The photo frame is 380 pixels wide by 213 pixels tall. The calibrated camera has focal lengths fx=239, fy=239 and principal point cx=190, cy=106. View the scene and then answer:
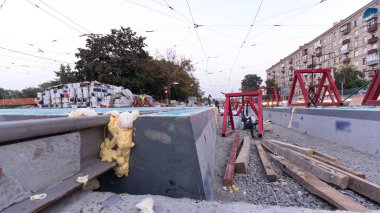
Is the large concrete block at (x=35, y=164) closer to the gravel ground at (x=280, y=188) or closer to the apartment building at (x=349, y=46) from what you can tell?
the gravel ground at (x=280, y=188)

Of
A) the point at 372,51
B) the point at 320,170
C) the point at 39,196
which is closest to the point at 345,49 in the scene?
the point at 372,51

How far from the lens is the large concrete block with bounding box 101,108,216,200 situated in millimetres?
1906

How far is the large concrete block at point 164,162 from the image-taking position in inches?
75.0

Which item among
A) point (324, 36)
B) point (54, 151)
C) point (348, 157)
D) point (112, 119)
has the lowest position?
point (348, 157)

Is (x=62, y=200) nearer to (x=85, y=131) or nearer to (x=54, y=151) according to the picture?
(x=54, y=151)

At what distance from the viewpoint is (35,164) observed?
1.44m

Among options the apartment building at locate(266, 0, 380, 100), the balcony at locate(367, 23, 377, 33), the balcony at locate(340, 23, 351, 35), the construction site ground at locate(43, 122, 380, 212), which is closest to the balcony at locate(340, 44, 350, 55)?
the apartment building at locate(266, 0, 380, 100)

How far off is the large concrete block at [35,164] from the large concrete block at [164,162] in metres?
0.47

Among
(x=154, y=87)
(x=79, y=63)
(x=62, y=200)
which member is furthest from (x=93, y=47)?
(x=62, y=200)

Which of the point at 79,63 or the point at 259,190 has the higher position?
the point at 79,63

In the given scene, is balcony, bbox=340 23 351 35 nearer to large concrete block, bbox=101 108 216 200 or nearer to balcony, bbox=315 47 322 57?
balcony, bbox=315 47 322 57

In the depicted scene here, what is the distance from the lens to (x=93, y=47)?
143ft

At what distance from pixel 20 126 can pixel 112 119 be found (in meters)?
0.88

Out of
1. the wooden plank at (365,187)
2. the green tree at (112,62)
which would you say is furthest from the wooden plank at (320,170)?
the green tree at (112,62)
